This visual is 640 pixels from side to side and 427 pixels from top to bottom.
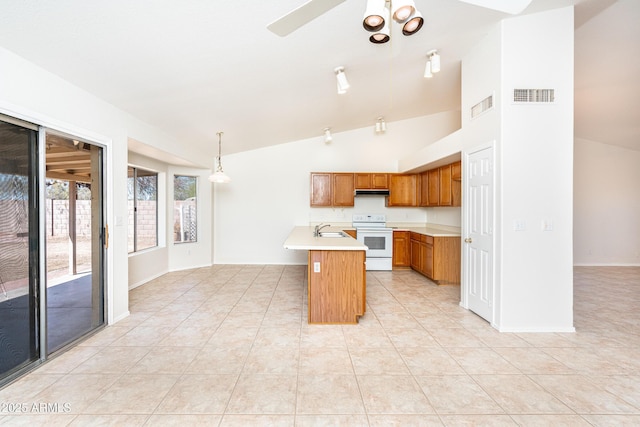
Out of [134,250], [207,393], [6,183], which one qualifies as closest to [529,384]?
[207,393]

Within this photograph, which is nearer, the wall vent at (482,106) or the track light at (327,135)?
the wall vent at (482,106)

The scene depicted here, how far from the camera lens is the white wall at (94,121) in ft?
6.74

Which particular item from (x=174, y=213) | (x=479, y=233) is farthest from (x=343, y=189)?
(x=174, y=213)

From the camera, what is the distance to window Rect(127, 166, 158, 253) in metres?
4.71

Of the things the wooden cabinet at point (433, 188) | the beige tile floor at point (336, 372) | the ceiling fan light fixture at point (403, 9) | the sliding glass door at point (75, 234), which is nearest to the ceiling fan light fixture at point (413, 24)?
the ceiling fan light fixture at point (403, 9)

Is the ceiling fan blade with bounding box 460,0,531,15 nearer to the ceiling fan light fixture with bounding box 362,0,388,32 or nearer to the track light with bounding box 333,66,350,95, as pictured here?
the track light with bounding box 333,66,350,95

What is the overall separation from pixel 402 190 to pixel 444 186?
1.21 metres

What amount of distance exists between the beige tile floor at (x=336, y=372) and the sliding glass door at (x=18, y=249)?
261 millimetres

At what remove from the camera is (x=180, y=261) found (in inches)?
225

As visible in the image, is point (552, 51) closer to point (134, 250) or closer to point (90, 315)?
point (90, 315)

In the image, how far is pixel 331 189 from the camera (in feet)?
20.1

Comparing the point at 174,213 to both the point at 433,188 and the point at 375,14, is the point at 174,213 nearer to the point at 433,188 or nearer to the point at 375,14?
the point at 433,188

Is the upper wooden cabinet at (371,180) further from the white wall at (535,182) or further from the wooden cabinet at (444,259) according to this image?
the white wall at (535,182)

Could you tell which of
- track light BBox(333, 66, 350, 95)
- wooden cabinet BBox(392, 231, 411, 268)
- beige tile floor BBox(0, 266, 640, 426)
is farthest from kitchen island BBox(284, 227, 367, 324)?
wooden cabinet BBox(392, 231, 411, 268)
